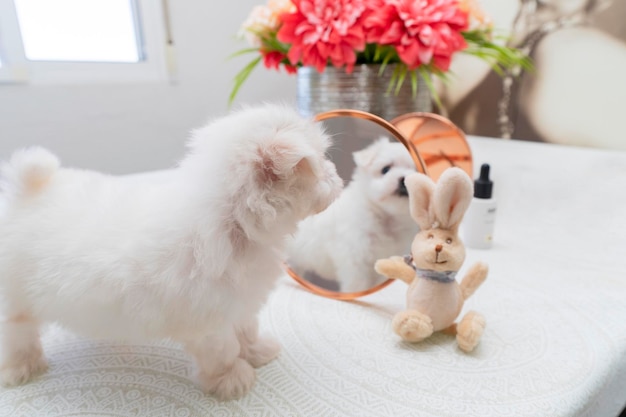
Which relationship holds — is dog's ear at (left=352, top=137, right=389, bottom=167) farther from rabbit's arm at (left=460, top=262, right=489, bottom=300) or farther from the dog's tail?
the dog's tail

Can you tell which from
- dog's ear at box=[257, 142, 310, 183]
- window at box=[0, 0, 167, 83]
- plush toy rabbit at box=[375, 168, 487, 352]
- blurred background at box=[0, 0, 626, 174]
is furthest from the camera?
window at box=[0, 0, 167, 83]

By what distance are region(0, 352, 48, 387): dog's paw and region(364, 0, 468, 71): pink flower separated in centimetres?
67

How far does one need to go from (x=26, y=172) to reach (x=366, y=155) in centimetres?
40

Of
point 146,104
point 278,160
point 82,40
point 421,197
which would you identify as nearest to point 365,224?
point 421,197

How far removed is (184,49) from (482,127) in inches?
34.8

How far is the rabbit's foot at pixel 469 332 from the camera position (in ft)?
1.50

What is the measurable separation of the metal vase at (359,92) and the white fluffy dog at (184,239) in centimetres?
41

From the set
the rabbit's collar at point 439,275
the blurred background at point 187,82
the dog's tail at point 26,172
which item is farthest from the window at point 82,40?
the rabbit's collar at point 439,275

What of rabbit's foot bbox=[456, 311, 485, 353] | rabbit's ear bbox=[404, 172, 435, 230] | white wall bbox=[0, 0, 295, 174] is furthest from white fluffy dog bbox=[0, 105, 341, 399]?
white wall bbox=[0, 0, 295, 174]

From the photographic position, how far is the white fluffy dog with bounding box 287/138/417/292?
0.56 metres

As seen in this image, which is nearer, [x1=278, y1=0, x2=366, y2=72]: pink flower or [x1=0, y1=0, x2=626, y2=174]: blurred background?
[x1=278, y1=0, x2=366, y2=72]: pink flower

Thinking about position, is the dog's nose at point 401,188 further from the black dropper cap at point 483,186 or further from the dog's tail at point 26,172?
the dog's tail at point 26,172

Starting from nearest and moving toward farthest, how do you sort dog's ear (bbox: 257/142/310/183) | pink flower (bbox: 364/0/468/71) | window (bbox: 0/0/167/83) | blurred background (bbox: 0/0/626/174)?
dog's ear (bbox: 257/142/310/183), pink flower (bbox: 364/0/468/71), blurred background (bbox: 0/0/626/174), window (bbox: 0/0/167/83)

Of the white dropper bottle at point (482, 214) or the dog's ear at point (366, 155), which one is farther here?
the white dropper bottle at point (482, 214)
